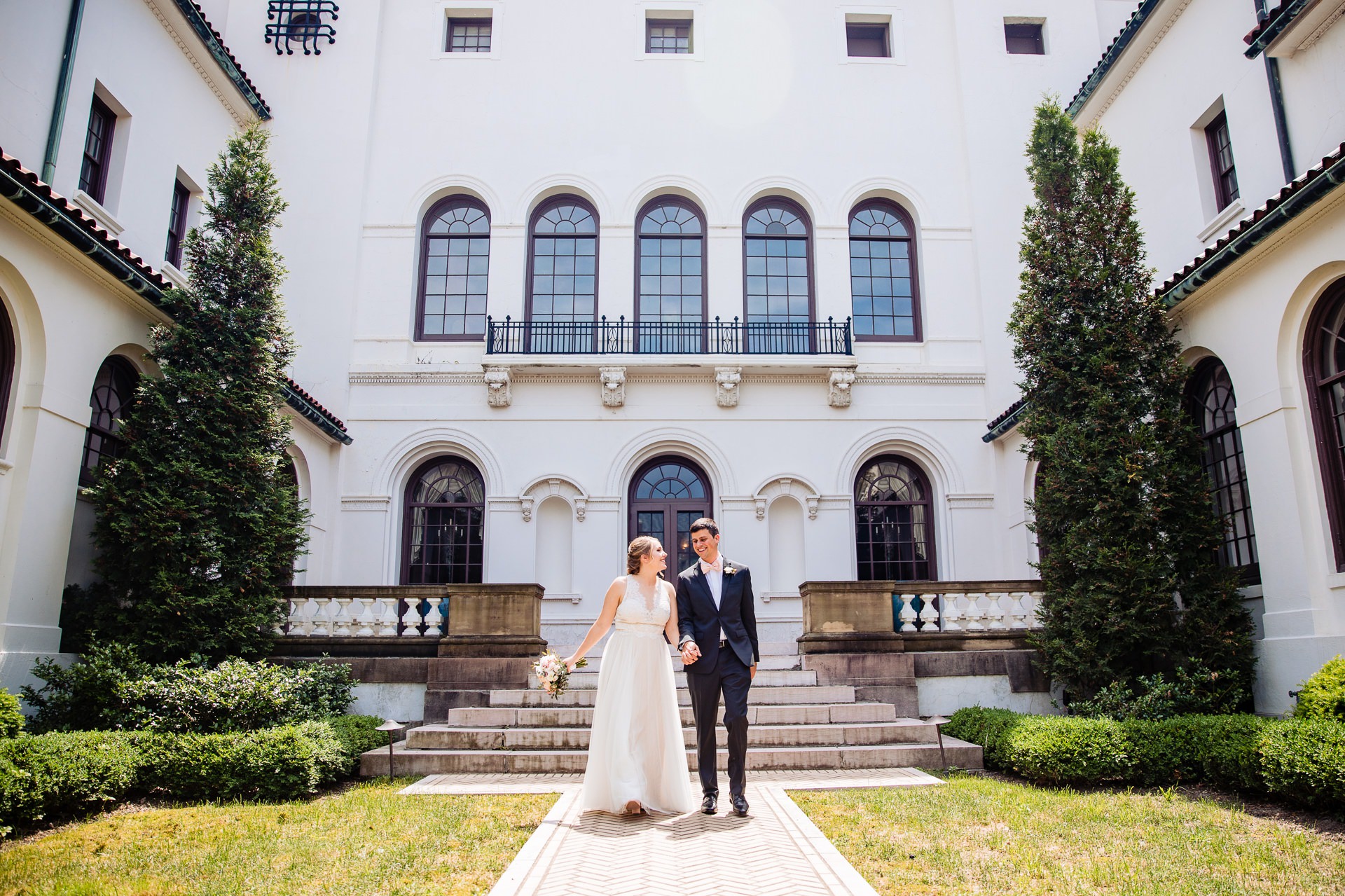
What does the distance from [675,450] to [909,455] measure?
4.47 metres

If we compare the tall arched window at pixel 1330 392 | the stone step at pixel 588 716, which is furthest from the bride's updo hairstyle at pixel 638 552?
the tall arched window at pixel 1330 392

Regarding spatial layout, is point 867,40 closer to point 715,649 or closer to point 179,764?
point 715,649

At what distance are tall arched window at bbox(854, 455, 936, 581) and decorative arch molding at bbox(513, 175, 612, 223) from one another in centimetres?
726

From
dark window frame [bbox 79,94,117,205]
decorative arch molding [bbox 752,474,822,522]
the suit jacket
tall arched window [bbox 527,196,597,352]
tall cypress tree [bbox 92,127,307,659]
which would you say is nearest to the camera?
the suit jacket

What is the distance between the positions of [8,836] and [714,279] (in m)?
14.0

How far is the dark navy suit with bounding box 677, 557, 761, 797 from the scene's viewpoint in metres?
6.94

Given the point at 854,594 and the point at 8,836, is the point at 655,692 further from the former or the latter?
the point at 854,594

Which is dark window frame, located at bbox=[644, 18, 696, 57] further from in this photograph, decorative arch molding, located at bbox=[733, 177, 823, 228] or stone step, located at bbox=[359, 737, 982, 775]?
stone step, located at bbox=[359, 737, 982, 775]

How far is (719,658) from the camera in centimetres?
710

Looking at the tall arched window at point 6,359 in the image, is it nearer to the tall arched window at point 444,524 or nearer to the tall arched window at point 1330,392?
the tall arched window at point 444,524

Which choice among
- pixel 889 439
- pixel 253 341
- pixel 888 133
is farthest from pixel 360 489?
pixel 888 133

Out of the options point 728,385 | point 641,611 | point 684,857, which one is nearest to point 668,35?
point 728,385

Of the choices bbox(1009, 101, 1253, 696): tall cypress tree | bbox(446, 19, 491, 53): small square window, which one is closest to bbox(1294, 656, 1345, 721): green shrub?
bbox(1009, 101, 1253, 696): tall cypress tree

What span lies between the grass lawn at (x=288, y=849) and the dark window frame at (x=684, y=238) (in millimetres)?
11424
